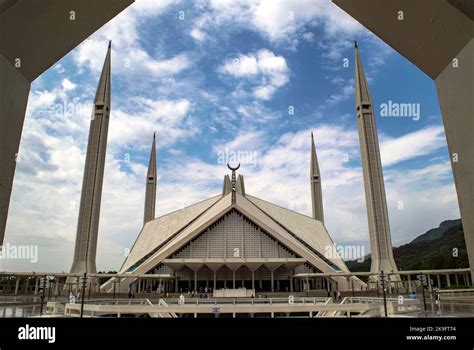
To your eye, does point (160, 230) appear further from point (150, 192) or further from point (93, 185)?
point (150, 192)

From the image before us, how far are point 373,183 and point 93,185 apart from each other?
23679 mm

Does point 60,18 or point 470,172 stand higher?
point 60,18

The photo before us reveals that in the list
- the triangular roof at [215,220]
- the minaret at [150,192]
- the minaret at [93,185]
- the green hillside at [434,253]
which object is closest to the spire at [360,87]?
the triangular roof at [215,220]

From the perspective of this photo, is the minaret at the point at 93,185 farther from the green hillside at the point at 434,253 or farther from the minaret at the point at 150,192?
the green hillside at the point at 434,253

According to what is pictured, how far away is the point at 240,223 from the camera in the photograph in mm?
31625

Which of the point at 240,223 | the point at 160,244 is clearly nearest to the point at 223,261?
the point at 240,223

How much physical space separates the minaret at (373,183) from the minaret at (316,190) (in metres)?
17.5

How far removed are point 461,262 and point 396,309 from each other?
112 ft

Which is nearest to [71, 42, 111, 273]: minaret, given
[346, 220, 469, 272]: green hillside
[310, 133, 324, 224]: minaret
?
[346, 220, 469, 272]: green hillside

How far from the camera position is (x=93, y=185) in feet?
102

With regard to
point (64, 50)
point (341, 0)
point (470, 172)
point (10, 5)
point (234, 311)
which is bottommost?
point (234, 311)

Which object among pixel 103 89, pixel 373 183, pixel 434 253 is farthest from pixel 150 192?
pixel 434 253
